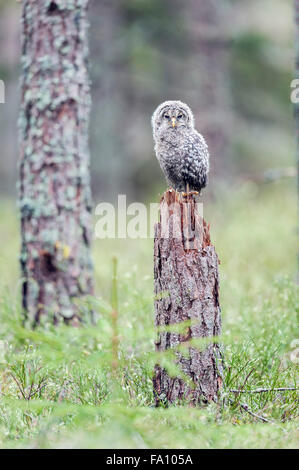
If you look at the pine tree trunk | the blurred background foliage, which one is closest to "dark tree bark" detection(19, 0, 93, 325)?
the blurred background foliage

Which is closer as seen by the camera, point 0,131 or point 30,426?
point 30,426

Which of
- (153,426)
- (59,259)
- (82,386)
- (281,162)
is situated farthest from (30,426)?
(281,162)

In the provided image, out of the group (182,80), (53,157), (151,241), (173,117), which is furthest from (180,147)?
(182,80)

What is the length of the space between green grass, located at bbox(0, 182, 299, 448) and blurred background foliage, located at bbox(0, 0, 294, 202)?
7024 millimetres

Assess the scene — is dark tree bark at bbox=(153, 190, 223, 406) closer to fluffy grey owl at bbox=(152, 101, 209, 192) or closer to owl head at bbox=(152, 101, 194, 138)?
fluffy grey owl at bbox=(152, 101, 209, 192)

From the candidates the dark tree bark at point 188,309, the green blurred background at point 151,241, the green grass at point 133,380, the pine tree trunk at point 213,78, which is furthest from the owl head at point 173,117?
the pine tree trunk at point 213,78

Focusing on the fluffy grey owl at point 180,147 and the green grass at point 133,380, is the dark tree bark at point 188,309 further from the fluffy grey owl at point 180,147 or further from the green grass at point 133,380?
the fluffy grey owl at point 180,147

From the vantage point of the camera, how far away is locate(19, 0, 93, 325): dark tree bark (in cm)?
618

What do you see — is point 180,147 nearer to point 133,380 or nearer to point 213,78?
point 133,380

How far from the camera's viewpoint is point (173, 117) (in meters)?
4.97

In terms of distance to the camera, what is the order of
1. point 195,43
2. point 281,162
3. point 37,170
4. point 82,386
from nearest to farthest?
point 82,386 → point 37,170 → point 195,43 → point 281,162

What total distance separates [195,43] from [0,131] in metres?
10.5

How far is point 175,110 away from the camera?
4984 millimetres

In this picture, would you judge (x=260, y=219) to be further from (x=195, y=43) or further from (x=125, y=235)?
(x=195, y=43)
